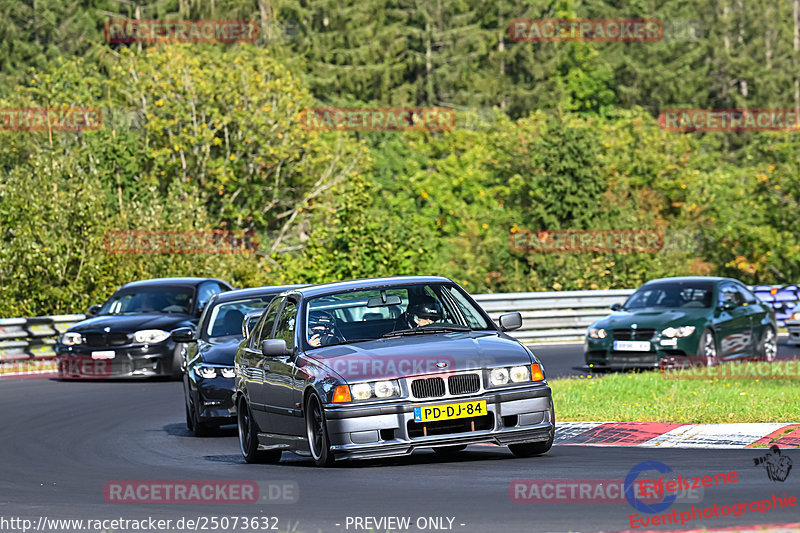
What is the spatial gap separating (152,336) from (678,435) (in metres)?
12.1

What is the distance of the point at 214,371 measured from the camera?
16109 mm

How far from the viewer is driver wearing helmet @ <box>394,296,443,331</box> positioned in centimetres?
1225

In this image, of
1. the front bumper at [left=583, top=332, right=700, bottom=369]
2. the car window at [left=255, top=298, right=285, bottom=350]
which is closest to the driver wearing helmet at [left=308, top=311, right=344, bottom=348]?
the car window at [left=255, top=298, right=285, bottom=350]

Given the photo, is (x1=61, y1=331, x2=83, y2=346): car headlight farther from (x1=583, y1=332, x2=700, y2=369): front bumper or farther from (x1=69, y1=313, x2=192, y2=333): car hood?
(x1=583, y1=332, x2=700, y2=369): front bumper

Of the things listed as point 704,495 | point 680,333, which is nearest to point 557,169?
point 680,333

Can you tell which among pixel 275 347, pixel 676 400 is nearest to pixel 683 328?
pixel 676 400

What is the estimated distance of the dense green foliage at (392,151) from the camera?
34.4 metres

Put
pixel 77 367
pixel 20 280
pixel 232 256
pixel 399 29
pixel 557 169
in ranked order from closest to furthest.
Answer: pixel 77 367 < pixel 20 280 < pixel 232 256 < pixel 557 169 < pixel 399 29

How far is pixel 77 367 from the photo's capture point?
24.3 m

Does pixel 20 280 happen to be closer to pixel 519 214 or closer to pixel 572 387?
pixel 572 387

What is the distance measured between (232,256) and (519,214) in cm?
2489

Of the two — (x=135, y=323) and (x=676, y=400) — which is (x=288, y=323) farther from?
(x=135, y=323)
